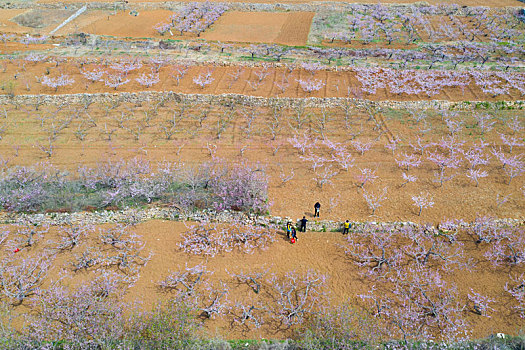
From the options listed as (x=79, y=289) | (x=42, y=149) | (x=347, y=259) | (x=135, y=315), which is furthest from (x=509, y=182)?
(x=42, y=149)

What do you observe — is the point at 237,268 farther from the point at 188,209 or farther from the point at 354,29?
the point at 354,29

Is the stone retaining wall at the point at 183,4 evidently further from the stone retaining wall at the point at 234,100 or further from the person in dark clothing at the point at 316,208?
the person in dark clothing at the point at 316,208

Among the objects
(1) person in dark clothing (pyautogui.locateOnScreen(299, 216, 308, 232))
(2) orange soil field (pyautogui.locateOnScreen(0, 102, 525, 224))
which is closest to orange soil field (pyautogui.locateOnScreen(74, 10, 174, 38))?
(2) orange soil field (pyautogui.locateOnScreen(0, 102, 525, 224))

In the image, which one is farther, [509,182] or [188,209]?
[509,182]

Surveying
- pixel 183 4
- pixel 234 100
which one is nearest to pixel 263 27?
pixel 183 4

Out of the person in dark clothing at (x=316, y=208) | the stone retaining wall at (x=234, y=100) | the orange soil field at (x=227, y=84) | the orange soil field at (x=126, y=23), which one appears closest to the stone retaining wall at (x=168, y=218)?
the person in dark clothing at (x=316, y=208)

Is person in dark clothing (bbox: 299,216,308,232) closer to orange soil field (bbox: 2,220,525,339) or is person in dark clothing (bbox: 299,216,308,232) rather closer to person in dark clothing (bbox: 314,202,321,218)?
orange soil field (bbox: 2,220,525,339)
